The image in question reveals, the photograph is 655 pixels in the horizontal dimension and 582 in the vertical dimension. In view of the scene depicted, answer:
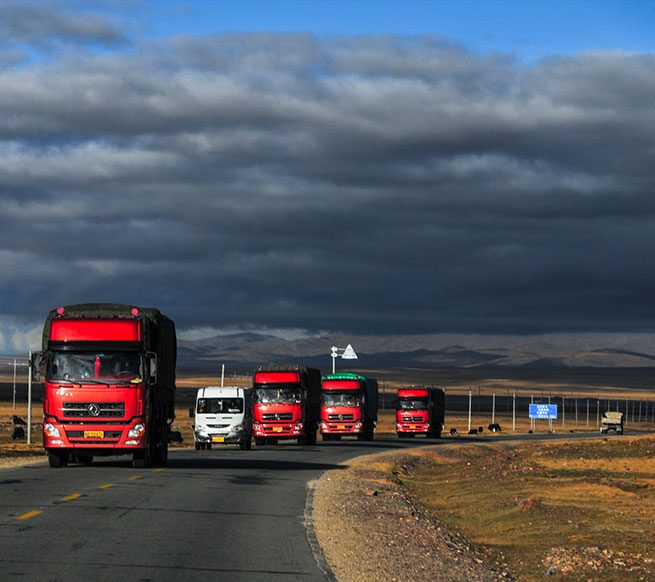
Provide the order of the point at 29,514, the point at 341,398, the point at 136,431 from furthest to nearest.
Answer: the point at 341,398
the point at 136,431
the point at 29,514

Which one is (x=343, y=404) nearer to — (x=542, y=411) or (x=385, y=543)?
(x=385, y=543)

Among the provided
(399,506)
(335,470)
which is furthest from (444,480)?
(399,506)

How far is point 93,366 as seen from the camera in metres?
30.0

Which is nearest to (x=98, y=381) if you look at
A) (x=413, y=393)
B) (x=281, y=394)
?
(x=281, y=394)

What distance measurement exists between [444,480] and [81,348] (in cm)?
1654

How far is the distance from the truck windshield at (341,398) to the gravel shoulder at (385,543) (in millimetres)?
35717

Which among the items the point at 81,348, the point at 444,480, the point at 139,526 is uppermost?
the point at 81,348

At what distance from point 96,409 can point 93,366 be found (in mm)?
1199

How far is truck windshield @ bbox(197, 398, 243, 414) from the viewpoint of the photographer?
51188mm

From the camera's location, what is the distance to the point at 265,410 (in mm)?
57812

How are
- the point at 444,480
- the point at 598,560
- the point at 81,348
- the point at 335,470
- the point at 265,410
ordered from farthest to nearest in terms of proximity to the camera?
1. the point at 265,410
2. the point at 444,480
3. the point at 335,470
4. the point at 81,348
5. the point at 598,560

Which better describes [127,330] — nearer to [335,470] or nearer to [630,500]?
[335,470]

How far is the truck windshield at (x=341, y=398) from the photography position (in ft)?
218

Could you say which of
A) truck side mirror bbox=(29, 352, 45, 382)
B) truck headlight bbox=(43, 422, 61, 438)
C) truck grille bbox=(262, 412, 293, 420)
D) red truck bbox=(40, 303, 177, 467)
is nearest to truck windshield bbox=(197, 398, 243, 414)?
truck grille bbox=(262, 412, 293, 420)
